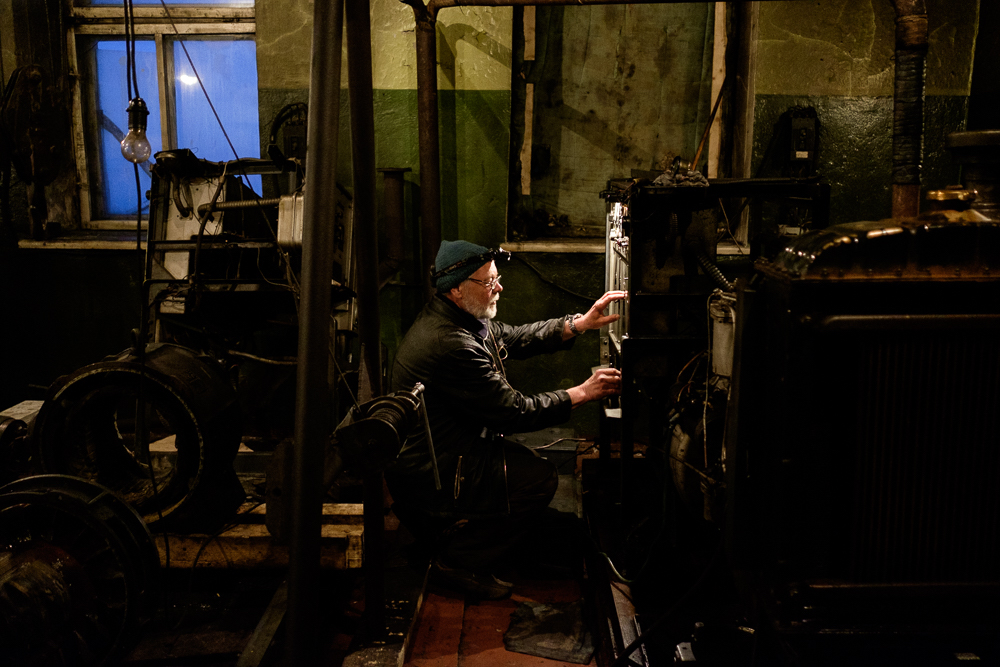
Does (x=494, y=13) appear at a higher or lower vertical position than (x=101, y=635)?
higher

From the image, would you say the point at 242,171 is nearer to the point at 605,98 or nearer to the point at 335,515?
the point at 335,515

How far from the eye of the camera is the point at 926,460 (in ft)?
6.74

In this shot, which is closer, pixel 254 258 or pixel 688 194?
pixel 688 194

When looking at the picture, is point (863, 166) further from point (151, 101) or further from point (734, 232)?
point (151, 101)

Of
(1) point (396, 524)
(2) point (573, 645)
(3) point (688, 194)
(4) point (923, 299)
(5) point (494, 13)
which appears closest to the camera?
(4) point (923, 299)

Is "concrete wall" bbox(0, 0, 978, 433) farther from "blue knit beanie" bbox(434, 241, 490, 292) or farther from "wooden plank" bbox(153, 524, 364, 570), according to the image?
"wooden plank" bbox(153, 524, 364, 570)

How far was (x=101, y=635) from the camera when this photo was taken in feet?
8.91

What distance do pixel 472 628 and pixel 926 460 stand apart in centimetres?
211

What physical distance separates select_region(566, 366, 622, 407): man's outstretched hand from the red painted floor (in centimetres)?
104

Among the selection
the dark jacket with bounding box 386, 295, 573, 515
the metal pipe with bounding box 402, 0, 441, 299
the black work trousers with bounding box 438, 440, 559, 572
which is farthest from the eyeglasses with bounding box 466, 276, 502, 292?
the metal pipe with bounding box 402, 0, 441, 299

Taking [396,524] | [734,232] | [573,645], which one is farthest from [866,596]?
[734,232]

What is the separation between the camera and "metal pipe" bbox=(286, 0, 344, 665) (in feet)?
6.61

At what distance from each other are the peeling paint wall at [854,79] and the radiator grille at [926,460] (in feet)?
10.6

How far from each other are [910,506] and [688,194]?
1.45 meters
